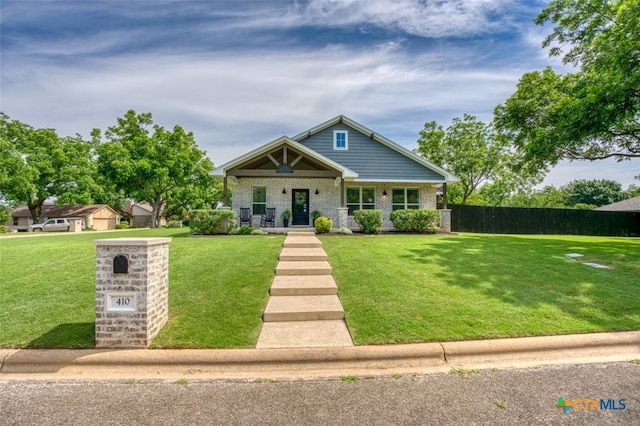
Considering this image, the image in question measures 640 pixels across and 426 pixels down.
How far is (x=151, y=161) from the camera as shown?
30109 mm

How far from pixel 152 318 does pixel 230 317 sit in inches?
39.5

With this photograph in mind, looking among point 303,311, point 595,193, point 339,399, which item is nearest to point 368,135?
point 303,311

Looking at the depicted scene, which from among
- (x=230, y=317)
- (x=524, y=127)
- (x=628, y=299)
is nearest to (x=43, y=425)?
(x=230, y=317)

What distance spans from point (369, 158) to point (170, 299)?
13.2 meters

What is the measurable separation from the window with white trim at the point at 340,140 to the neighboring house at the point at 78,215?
110 ft

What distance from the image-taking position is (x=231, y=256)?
7543mm

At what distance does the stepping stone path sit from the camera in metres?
3.76

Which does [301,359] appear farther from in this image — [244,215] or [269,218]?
[244,215]

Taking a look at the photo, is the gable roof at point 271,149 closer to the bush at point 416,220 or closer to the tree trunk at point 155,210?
the bush at point 416,220

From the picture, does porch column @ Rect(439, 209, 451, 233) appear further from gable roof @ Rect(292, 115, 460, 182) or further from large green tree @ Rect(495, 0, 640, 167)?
large green tree @ Rect(495, 0, 640, 167)

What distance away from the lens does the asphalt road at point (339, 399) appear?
2.42 metres

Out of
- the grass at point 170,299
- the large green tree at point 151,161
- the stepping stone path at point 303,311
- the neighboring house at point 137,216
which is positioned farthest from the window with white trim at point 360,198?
the neighboring house at point 137,216

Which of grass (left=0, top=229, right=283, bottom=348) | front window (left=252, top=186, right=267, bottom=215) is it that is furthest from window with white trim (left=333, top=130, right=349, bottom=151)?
grass (left=0, top=229, right=283, bottom=348)

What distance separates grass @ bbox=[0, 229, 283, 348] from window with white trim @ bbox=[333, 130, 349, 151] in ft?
32.3
